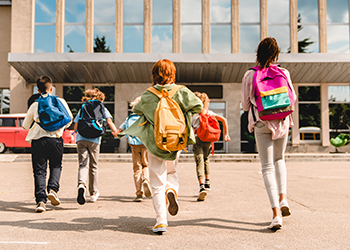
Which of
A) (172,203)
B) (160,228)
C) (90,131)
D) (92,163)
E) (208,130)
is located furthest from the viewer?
(208,130)

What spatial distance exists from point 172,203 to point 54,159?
2.18m

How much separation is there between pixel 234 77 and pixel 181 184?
536 inches

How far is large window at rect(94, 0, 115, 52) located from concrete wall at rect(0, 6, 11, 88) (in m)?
6.21

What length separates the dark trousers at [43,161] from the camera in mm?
4820

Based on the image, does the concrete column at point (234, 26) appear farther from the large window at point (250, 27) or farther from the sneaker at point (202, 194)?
the sneaker at point (202, 194)

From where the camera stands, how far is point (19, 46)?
68.9 ft

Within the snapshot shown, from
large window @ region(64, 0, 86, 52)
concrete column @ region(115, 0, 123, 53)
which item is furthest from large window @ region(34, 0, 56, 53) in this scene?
concrete column @ region(115, 0, 123, 53)

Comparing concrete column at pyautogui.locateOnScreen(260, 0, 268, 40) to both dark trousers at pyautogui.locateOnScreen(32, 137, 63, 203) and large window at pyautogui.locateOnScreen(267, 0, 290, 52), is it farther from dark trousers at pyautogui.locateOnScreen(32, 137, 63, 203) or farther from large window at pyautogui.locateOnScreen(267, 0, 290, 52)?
dark trousers at pyautogui.locateOnScreen(32, 137, 63, 203)

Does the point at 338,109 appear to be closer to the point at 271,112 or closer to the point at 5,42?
the point at 271,112

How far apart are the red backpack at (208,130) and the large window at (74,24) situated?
56.5 ft

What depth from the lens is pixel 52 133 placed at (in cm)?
495

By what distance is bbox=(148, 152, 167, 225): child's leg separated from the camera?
3488 mm

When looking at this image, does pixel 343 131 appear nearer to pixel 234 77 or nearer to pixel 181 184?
pixel 234 77

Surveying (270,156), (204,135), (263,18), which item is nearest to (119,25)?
(263,18)
